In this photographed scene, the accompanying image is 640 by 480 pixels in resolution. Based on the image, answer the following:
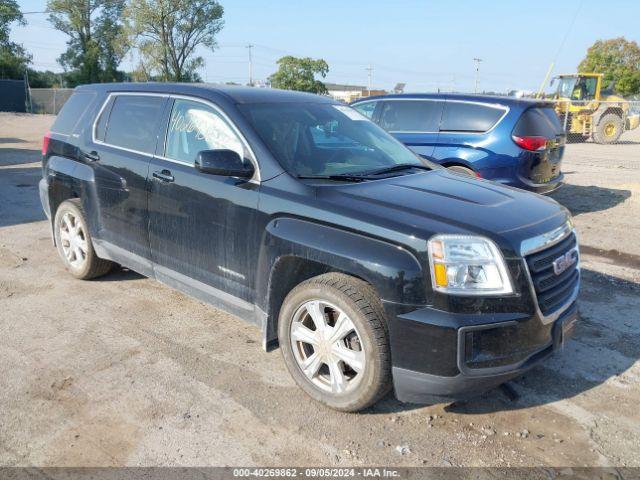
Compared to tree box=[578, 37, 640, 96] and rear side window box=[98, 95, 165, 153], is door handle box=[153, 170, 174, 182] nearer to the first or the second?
rear side window box=[98, 95, 165, 153]

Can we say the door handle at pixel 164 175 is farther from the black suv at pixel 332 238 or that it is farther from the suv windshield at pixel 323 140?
the suv windshield at pixel 323 140

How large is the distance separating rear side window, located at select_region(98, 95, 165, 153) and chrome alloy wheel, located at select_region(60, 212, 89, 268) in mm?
974

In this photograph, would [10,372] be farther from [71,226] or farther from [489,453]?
[489,453]

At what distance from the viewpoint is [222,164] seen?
3516 millimetres

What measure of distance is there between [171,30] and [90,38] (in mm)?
9057

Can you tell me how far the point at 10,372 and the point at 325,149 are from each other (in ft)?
8.56

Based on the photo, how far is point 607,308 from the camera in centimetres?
491

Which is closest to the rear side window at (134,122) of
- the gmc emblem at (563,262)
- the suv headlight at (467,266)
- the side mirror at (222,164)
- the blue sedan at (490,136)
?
the side mirror at (222,164)

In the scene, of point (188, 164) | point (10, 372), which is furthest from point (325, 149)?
point (10, 372)

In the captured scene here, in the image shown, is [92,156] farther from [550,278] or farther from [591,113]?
[591,113]

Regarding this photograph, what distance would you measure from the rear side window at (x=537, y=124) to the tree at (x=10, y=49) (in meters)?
55.2

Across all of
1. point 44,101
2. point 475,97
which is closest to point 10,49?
point 44,101

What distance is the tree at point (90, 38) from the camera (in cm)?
5856

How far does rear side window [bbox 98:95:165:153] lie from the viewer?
447cm
